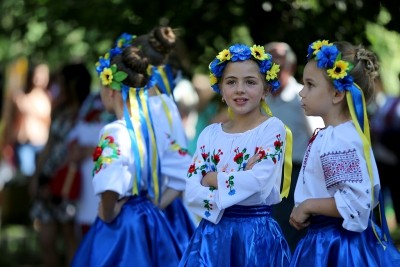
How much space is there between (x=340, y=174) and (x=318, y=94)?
487 mm

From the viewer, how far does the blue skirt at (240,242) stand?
5910mm

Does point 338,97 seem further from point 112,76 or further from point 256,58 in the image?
point 112,76

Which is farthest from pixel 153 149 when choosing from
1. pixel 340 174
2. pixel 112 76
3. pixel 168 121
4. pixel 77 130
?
pixel 77 130

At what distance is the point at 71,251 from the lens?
1012 cm

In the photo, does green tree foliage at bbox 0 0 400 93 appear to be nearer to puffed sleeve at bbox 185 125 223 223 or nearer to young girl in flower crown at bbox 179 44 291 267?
young girl in flower crown at bbox 179 44 291 267

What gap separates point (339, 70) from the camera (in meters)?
5.86

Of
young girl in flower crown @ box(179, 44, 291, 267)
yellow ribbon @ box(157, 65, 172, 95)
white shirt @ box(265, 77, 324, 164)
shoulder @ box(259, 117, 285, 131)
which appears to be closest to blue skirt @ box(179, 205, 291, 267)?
young girl in flower crown @ box(179, 44, 291, 267)

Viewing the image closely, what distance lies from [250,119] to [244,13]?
9.63 feet

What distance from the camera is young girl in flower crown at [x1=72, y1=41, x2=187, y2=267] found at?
675 cm

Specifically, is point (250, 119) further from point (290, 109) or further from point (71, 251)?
→ point (71, 251)

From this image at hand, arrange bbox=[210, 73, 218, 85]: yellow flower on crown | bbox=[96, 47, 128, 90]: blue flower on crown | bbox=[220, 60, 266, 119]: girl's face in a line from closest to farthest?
bbox=[220, 60, 266, 119]: girl's face, bbox=[210, 73, 218, 85]: yellow flower on crown, bbox=[96, 47, 128, 90]: blue flower on crown

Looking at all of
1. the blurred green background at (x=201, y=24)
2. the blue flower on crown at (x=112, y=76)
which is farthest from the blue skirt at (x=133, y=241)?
the blurred green background at (x=201, y=24)

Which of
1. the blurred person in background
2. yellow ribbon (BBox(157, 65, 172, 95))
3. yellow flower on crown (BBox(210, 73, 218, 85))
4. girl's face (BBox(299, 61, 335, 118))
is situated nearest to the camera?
girl's face (BBox(299, 61, 335, 118))

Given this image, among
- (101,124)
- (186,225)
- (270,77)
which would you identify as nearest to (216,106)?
(101,124)
